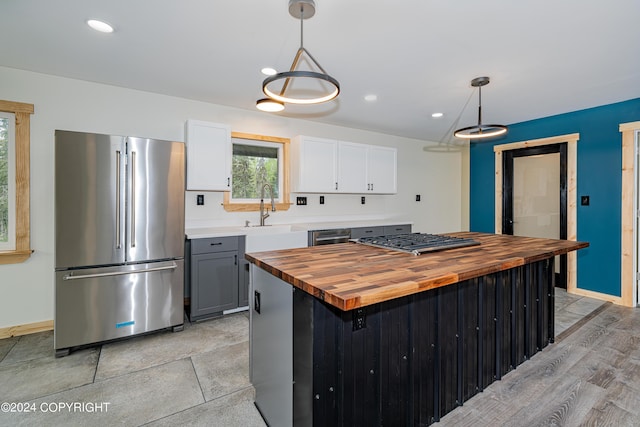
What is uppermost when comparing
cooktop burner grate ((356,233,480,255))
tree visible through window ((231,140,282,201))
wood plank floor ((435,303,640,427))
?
tree visible through window ((231,140,282,201))

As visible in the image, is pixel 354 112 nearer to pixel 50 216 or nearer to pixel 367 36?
pixel 367 36

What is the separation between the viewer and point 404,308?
1.63 m

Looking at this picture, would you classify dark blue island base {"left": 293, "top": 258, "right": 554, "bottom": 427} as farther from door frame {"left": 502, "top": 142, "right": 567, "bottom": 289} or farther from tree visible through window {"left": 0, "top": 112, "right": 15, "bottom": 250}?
tree visible through window {"left": 0, "top": 112, "right": 15, "bottom": 250}

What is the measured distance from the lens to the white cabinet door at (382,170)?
477 cm

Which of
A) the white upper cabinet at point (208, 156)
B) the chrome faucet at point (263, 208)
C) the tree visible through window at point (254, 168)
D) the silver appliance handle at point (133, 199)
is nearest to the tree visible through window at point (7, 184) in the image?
the silver appliance handle at point (133, 199)

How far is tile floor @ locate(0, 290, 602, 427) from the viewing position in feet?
5.95

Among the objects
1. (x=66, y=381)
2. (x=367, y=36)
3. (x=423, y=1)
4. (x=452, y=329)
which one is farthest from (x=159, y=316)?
(x=423, y=1)

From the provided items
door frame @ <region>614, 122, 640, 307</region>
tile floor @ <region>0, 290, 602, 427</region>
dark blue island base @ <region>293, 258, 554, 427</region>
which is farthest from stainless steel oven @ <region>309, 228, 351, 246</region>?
door frame @ <region>614, 122, 640, 307</region>

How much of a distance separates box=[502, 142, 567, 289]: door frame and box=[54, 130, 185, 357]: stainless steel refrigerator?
15.4 ft

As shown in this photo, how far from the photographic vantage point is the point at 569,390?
2064 millimetres

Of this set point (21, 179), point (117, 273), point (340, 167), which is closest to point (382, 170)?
point (340, 167)

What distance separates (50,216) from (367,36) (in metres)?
3.24

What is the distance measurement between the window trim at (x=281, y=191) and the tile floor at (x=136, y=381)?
5.03 ft

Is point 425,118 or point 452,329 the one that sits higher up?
point 425,118
